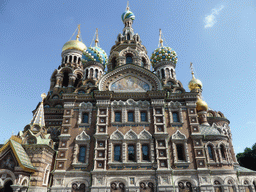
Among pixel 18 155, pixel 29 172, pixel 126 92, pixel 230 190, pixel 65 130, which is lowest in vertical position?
pixel 230 190

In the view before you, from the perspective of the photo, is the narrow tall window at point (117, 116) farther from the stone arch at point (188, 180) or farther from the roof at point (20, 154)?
the roof at point (20, 154)

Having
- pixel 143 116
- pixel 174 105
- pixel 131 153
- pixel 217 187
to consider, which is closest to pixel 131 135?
pixel 131 153

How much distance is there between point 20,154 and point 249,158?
32898mm

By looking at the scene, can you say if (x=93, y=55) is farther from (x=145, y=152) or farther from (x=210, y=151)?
(x=210, y=151)

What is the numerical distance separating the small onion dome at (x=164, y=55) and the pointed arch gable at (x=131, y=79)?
5.43 m

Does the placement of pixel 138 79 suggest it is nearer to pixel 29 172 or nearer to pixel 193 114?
pixel 193 114

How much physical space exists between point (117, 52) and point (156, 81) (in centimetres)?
652

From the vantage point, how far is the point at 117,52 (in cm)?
2153

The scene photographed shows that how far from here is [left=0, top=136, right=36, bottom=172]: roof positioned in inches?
459

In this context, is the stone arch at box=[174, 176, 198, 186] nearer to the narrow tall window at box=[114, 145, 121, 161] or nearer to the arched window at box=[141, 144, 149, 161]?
the arched window at box=[141, 144, 149, 161]

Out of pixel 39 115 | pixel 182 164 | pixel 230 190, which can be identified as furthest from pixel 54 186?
pixel 230 190

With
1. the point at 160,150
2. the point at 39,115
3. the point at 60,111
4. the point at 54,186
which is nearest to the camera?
the point at 54,186

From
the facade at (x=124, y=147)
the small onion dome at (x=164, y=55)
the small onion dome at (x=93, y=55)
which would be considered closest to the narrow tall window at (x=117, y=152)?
the facade at (x=124, y=147)

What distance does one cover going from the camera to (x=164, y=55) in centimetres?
2222
